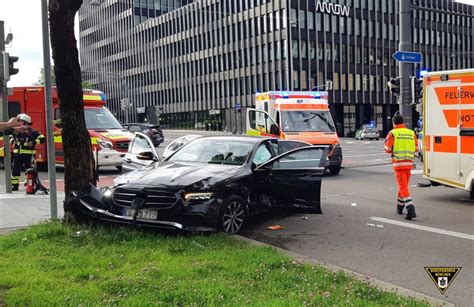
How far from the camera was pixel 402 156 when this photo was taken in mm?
9078

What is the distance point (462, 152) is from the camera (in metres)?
10.3

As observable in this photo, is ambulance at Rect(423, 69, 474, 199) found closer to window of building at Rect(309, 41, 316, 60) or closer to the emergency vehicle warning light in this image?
the emergency vehicle warning light

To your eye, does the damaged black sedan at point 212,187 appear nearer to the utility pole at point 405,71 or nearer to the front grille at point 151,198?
the front grille at point 151,198

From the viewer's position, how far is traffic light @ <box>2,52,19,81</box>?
10258 mm

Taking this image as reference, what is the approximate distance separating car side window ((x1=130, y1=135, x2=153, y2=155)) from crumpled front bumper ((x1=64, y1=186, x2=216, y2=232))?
11.1ft

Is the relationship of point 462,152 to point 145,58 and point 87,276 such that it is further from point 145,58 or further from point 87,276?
point 145,58

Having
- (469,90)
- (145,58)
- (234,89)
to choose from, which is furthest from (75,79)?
(145,58)

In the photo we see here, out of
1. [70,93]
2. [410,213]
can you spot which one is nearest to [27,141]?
[70,93]

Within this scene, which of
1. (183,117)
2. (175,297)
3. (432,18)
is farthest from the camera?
(183,117)

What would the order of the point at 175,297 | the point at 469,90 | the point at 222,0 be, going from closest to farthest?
the point at 175,297
the point at 469,90
the point at 222,0

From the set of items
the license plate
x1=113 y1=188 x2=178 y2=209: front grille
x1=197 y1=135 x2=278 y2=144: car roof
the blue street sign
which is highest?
the blue street sign

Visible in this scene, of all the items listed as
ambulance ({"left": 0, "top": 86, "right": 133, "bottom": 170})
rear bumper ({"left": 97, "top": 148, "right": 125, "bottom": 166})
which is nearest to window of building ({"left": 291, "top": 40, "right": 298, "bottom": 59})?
ambulance ({"left": 0, "top": 86, "right": 133, "bottom": 170})

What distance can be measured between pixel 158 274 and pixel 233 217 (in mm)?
2475

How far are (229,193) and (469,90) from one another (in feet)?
19.0
